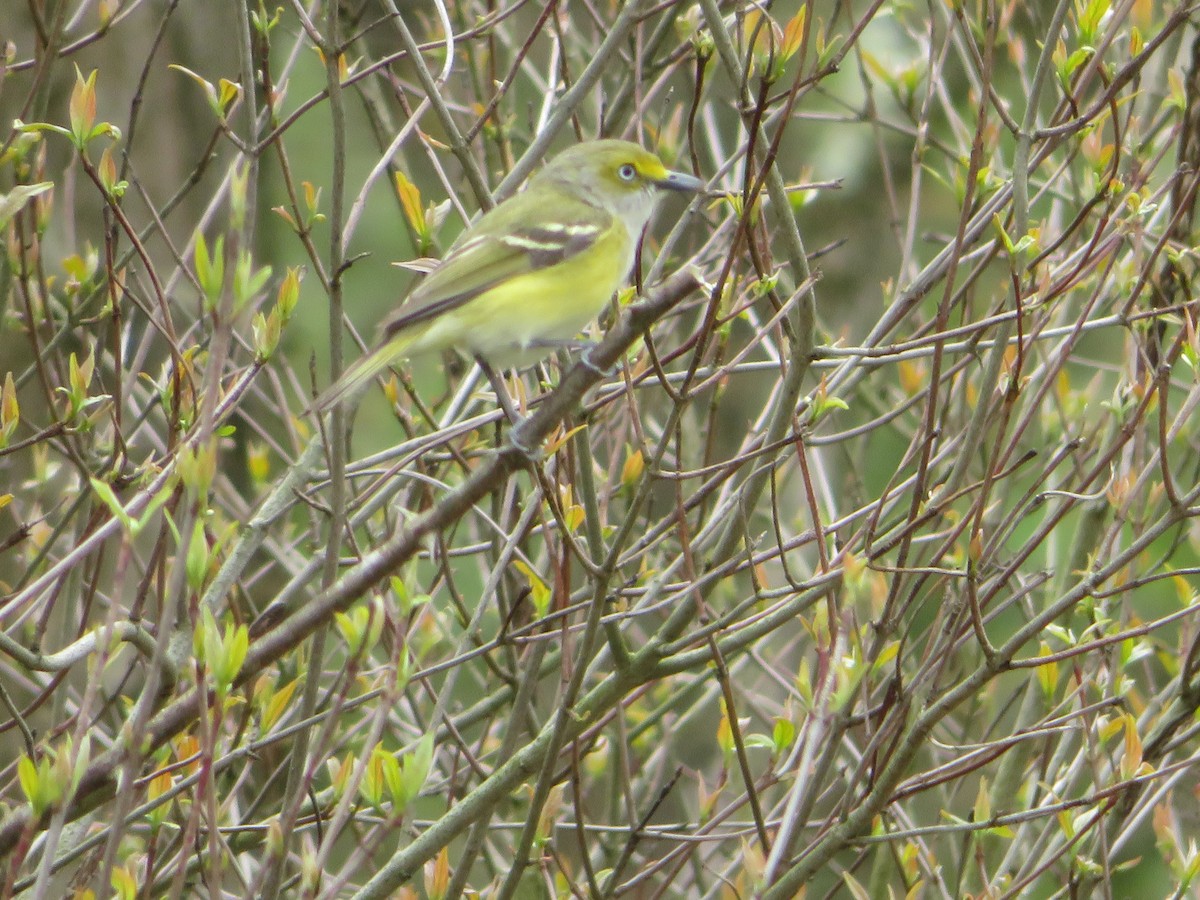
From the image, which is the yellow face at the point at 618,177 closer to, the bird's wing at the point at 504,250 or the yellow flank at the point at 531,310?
the bird's wing at the point at 504,250

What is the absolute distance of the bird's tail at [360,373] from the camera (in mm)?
3145

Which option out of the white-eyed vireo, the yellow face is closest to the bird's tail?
the white-eyed vireo

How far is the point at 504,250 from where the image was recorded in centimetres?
435

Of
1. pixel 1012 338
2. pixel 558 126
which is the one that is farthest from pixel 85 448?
pixel 1012 338

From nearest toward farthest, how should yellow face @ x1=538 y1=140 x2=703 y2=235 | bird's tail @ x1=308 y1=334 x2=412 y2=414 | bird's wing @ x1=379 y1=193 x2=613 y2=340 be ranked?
bird's tail @ x1=308 y1=334 x2=412 y2=414 → bird's wing @ x1=379 y1=193 x2=613 y2=340 → yellow face @ x1=538 y1=140 x2=703 y2=235

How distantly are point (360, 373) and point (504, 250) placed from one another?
1.03m

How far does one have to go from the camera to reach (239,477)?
686 cm

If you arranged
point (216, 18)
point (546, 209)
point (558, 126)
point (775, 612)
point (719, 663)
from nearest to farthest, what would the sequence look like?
1. point (719, 663)
2. point (775, 612)
3. point (558, 126)
4. point (546, 209)
5. point (216, 18)

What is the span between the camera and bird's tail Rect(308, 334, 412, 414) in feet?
10.3

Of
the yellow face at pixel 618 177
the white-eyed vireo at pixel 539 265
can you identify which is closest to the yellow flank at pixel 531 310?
the white-eyed vireo at pixel 539 265

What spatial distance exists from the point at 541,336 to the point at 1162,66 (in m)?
2.70

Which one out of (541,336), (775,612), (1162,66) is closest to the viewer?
(775,612)

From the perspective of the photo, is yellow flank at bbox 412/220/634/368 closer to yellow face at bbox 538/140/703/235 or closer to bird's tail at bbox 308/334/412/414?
bird's tail at bbox 308/334/412/414

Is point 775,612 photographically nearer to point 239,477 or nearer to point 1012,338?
point 1012,338
